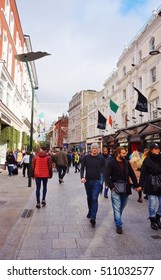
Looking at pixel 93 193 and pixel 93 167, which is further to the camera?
pixel 93 167

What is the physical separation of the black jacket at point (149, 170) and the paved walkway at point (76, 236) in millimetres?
885

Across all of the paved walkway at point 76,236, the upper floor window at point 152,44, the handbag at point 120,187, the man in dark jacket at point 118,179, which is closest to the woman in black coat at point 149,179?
the paved walkway at point 76,236

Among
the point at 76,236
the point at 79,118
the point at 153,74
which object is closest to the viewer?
the point at 76,236

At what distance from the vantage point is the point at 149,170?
5297mm

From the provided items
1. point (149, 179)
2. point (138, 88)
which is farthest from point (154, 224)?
point (138, 88)

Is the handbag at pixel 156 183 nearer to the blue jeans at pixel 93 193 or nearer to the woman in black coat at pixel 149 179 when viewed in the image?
the woman in black coat at pixel 149 179

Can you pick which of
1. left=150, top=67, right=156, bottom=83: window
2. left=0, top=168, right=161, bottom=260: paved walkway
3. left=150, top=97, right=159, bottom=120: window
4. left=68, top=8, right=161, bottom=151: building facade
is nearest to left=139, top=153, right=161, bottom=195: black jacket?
left=0, top=168, right=161, bottom=260: paved walkway

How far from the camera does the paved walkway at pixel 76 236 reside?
3793 mm

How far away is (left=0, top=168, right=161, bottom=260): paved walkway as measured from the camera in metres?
3.79

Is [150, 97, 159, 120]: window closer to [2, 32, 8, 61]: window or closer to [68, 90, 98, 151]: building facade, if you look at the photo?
[2, 32, 8, 61]: window

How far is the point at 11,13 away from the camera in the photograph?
904 inches

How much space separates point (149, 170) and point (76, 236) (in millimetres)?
2120

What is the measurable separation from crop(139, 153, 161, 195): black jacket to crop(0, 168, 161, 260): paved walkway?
2.90ft

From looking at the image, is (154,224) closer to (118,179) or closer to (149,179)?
(149,179)
